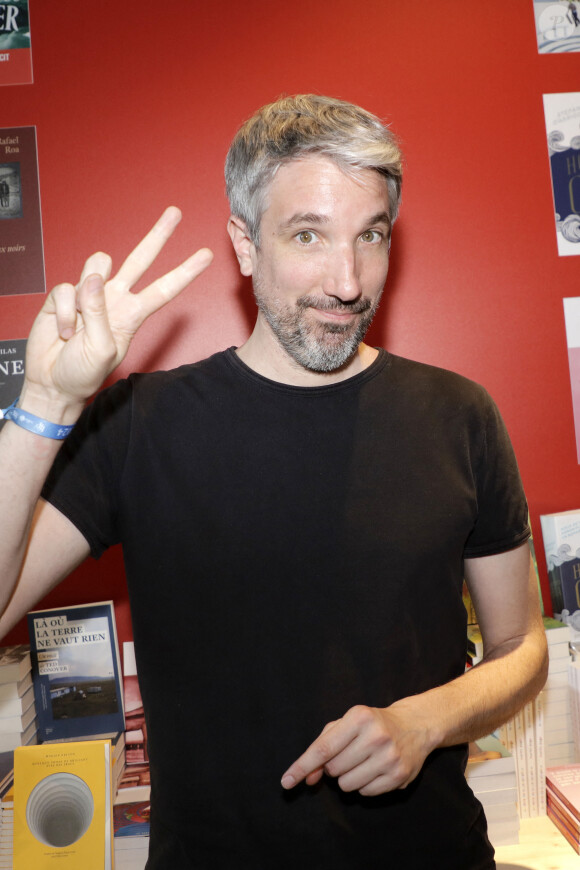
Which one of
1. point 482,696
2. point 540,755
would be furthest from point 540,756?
point 482,696

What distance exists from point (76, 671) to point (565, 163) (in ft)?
5.88

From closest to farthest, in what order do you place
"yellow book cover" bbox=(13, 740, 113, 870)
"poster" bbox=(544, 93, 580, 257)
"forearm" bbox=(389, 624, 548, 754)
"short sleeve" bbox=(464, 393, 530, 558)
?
"forearm" bbox=(389, 624, 548, 754), "short sleeve" bbox=(464, 393, 530, 558), "yellow book cover" bbox=(13, 740, 113, 870), "poster" bbox=(544, 93, 580, 257)

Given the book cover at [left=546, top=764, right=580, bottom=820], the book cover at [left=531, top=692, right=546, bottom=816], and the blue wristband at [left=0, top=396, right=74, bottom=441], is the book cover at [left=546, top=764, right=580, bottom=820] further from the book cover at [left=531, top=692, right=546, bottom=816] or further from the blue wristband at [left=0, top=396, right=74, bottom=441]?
the blue wristband at [left=0, top=396, right=74, bottom=441]

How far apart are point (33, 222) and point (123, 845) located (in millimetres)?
1445

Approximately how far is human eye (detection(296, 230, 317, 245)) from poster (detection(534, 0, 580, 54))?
1130 mm

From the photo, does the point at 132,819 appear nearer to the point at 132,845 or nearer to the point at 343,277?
the point at 132,845

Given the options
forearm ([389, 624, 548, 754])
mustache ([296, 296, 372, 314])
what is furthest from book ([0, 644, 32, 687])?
mustache ([296, 296, 372, 314])

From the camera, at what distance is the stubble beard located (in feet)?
4.01

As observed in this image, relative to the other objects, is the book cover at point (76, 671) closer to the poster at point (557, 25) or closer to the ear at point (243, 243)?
the ear at point (243, 243)

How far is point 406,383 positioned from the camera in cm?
135

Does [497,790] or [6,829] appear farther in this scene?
[497,790]

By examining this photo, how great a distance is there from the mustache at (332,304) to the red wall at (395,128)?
0.65m

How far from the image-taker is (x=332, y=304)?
121cm

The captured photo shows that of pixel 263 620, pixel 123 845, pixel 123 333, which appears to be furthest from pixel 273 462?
pixel 123 845
